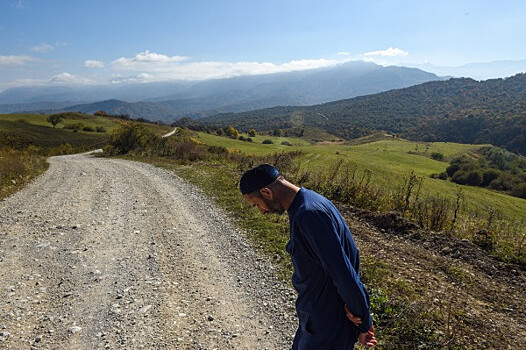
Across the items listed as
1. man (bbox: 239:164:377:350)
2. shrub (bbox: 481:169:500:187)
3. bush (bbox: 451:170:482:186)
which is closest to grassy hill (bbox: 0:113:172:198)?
man (bbox: 239:164:377:350)

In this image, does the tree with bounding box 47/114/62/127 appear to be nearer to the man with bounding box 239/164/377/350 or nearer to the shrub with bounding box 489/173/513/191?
the shrub with bounding box 489/173/513/191

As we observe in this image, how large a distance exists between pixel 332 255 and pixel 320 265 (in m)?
0.24

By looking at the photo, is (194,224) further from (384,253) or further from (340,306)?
(340,306)

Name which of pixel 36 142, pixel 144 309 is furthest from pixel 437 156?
pixel 36 142

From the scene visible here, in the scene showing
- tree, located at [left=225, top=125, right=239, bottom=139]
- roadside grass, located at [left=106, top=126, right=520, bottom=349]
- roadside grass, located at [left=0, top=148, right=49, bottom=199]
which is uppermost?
roadside grass, located at [left=0, top=148, right=49, bottom=199]

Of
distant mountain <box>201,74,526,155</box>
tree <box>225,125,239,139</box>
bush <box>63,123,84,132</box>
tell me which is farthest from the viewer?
distant mountain <box>201,74,526,155</box>

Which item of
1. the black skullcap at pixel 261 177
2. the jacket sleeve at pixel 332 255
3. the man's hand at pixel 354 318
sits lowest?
the man's hand at pixel 354 318

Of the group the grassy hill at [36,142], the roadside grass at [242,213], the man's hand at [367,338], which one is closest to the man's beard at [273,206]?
the man's hand at [367,338]

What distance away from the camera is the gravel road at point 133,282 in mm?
4574

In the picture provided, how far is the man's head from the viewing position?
233 cm

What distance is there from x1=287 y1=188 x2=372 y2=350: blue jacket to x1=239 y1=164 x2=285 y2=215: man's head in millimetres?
161

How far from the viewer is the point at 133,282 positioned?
6.02 metres

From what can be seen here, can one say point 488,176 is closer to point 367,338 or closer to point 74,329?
point 367,338

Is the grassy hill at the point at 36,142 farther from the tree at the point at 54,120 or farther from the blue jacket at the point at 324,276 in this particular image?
the blue jacket at the point at 324,276
